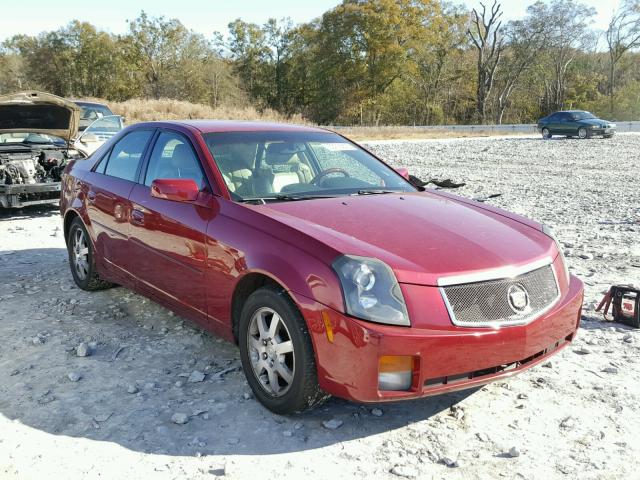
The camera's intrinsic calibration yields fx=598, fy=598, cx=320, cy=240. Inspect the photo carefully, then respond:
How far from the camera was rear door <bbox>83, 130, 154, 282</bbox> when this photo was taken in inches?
183

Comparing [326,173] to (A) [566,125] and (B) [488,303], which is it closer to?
(B) [488,303]

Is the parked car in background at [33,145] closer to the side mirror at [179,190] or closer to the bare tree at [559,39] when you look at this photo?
the side mirror at [179,190]

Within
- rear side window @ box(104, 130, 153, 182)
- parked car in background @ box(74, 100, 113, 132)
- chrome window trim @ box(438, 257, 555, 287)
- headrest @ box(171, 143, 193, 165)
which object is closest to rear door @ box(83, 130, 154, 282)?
rear side window @ box(104, 130, 153, 182)

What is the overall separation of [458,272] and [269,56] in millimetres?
65388

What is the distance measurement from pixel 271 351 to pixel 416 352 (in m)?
0.87

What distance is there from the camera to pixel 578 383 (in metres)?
3.68

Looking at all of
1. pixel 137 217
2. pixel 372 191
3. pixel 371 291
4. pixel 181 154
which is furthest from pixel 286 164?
pixel 371 291

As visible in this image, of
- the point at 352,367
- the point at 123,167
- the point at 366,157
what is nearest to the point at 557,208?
the point at 366,157

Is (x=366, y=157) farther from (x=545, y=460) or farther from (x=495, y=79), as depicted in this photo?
(x=495, y=79)

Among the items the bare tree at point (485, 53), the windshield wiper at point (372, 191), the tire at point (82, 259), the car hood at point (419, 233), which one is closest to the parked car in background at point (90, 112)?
the tire at point (82, 259)

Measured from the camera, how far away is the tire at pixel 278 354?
3.04m

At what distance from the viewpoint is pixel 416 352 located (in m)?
2.79

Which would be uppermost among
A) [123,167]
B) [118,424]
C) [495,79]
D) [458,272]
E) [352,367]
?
[495,79]

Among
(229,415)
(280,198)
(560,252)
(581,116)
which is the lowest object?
(229,415)
